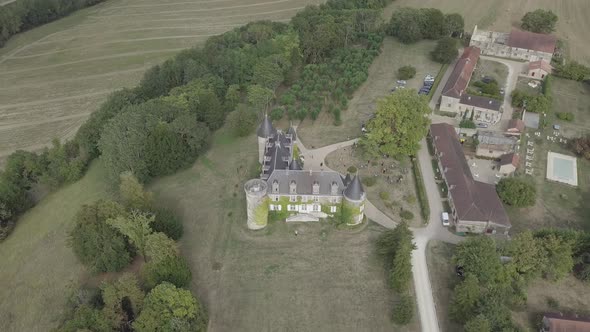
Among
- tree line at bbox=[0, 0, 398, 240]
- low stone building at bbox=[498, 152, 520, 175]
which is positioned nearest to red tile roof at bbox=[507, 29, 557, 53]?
tree line at bbox=[0, 0, 398, 240]

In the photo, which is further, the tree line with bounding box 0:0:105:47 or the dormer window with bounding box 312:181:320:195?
the tree line with bounding box 0:0:105:47

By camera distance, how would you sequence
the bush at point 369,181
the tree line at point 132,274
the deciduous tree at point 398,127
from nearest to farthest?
the tree line at point 132,274 → the bush at point 369,181 → the deciduous tree at point 398,127

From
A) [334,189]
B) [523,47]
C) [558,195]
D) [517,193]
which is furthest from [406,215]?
[523,47]

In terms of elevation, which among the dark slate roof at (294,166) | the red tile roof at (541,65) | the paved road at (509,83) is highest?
the red tile roof at (541,65)

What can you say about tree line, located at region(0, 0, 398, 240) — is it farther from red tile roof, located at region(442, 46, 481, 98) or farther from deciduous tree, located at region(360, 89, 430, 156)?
red tile roof, located at region(442, 46, 481, 98)

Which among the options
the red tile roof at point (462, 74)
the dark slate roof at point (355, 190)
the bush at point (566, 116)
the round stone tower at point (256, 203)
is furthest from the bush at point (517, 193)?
the round stone tower at point (256, 203)

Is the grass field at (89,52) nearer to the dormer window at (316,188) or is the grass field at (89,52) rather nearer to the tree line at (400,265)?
the dormer window at (316,188)

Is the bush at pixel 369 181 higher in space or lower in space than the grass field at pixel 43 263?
higher
